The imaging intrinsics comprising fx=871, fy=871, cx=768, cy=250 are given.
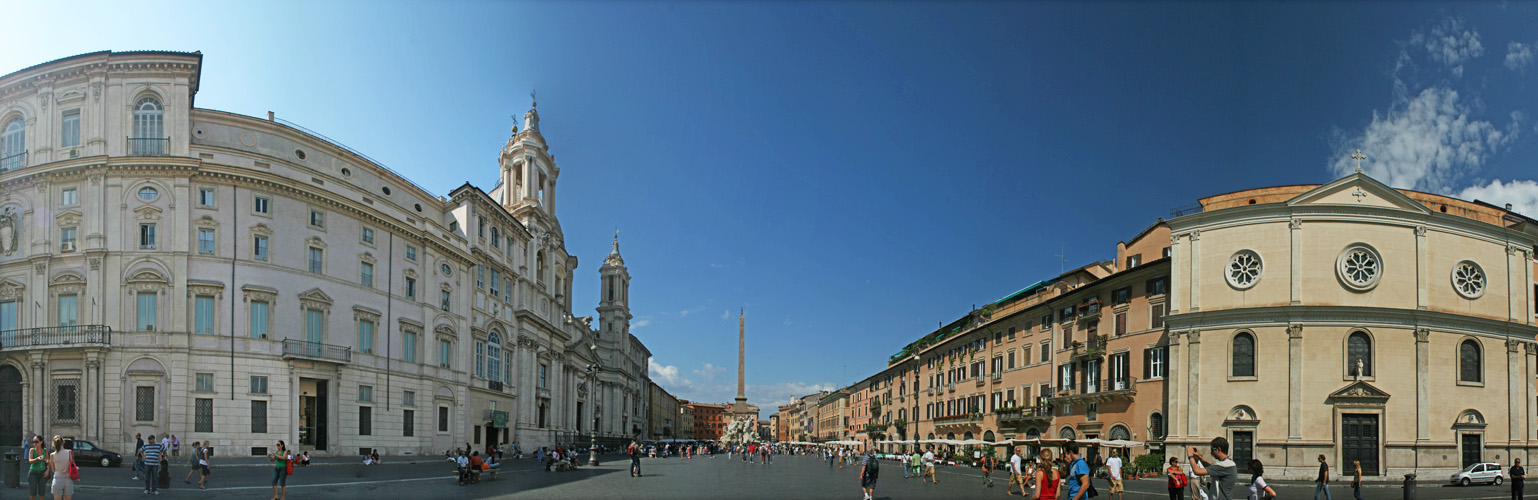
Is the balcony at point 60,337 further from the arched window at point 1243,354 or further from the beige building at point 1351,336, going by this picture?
the arched window at point 1243,354

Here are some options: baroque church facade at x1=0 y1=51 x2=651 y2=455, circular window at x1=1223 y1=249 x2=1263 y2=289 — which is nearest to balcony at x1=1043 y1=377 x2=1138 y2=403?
circular window at x1=1223 y1=249 x2=1263 y2=289

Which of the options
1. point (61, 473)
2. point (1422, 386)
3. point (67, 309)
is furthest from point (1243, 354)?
point (67, 309)

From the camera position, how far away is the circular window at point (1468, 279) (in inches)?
1494

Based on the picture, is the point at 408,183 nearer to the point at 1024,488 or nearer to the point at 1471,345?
the point at 1024,488

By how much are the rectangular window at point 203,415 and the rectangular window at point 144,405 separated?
4.61 feet

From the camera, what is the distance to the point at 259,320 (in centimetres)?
3666

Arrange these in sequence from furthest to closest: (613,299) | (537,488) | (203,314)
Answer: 1. (613,299)
2. (203,314)
3. (537,488)

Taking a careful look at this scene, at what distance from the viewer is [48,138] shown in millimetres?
34375

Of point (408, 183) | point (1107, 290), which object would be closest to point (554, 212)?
point (408, 183)

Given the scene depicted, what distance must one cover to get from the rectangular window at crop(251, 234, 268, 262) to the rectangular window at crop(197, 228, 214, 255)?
1.49 m

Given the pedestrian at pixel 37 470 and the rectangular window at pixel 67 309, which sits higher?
the rectangular window at pixel 67 309

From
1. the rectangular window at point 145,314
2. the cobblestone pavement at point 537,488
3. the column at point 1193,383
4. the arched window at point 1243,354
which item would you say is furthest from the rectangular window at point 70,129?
the arched window at point 1243,354

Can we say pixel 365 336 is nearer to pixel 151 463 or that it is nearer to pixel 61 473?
pixel 151 463

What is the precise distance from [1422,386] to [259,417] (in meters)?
48.4
